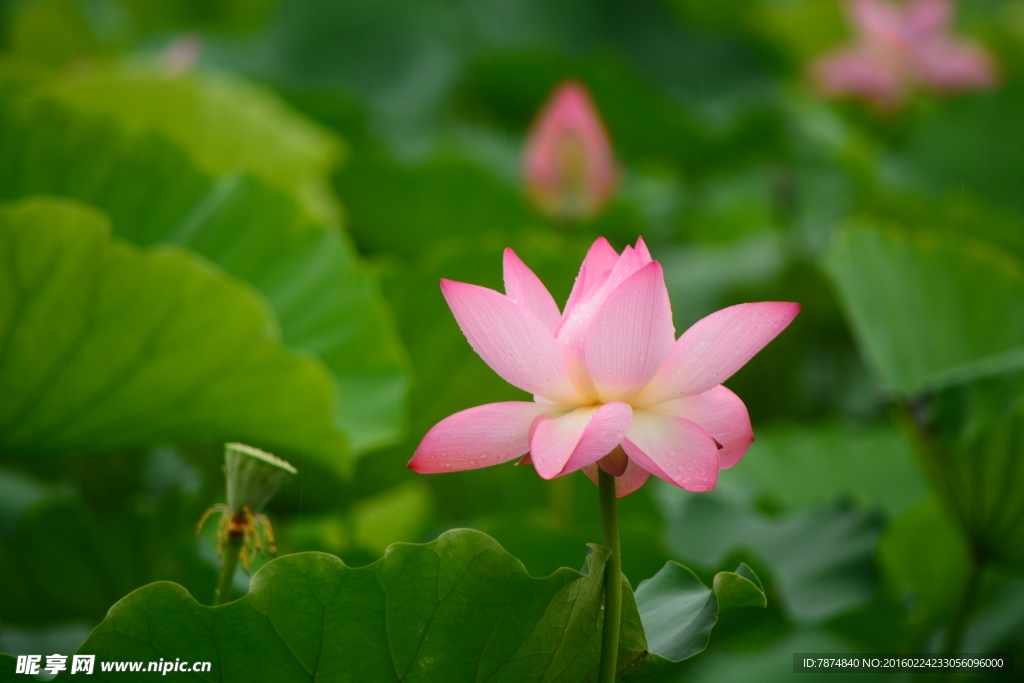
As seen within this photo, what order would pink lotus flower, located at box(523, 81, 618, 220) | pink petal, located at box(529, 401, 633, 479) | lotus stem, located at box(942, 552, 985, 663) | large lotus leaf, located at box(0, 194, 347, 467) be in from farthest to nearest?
pink lotus flower, located at box(523, 81, 618, 220) → lotus stem, located at box(942, 552, 985, 663) → large lotus leaf, located at box(0, 194, 347, 467) → pink petal, located at box(529, 401, 633, 479)

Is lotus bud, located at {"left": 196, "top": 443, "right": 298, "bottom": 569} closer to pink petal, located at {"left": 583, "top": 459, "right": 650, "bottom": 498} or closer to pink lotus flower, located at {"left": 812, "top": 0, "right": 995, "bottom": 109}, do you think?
pink petal, located at {"left": 583, "top": 459, "right": 650, "bottom": 498}

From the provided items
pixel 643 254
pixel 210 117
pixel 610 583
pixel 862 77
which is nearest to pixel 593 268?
pixel 643 254

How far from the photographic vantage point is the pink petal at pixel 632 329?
0.35 metres

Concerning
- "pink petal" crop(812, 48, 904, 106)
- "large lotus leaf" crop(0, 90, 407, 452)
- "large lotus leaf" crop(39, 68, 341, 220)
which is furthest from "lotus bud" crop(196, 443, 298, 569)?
A: "pink petal" crop(812, 48, 904, 106)

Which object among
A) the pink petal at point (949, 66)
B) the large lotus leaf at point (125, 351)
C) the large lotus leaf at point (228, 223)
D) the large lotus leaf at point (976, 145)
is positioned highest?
the pink petal at point (949, 66)

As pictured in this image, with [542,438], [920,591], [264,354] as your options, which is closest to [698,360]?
[542,438]

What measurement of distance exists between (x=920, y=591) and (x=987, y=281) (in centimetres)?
29

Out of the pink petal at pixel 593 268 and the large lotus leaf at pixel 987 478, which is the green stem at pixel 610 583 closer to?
the pink petal at pixel 593 268

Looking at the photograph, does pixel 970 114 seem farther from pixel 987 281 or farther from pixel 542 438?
pixel 542 438

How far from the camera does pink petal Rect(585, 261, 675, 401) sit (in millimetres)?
348

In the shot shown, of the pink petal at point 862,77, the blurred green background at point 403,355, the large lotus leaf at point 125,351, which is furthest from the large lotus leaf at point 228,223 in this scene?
the pink petal at point 862,77

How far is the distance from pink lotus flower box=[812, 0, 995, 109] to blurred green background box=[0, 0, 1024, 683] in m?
0.05

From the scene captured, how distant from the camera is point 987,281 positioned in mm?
880

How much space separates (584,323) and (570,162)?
69cm
